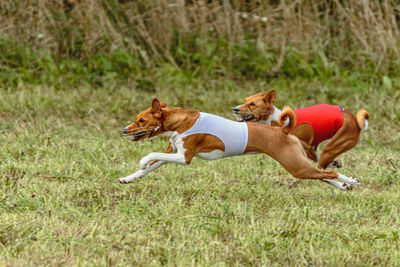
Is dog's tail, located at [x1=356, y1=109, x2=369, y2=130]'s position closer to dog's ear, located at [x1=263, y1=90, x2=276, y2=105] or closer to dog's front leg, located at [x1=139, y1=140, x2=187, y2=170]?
dog's ear, located at [x1=263, y1=90, x2=276, y2=105]

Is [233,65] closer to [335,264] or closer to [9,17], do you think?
[9,17]

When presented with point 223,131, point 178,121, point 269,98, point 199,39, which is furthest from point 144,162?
point 199,39

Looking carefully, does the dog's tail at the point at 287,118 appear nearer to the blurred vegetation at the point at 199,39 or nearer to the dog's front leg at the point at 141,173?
the dog's front leg at the point at 141,173

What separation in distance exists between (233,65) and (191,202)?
Result: 4974mm

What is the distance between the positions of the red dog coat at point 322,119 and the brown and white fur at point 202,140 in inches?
30.3

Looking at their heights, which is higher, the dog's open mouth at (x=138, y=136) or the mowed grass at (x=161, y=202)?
the dog's open mouth at (x=138, y=136)

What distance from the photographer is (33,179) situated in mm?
4863

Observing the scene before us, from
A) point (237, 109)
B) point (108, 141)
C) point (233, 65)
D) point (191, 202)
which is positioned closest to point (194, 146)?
point (191, 202)

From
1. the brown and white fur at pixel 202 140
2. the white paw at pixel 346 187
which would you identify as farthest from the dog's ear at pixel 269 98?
the white paw at pixel 346 187

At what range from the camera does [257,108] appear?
210 inches

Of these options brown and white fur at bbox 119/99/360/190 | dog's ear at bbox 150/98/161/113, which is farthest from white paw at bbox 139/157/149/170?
dog's ear at bbox 150/98/161/113

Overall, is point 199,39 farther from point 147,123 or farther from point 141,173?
point 147,123

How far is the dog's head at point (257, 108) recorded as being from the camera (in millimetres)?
5328

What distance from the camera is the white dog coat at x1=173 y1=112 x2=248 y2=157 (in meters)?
4.36
